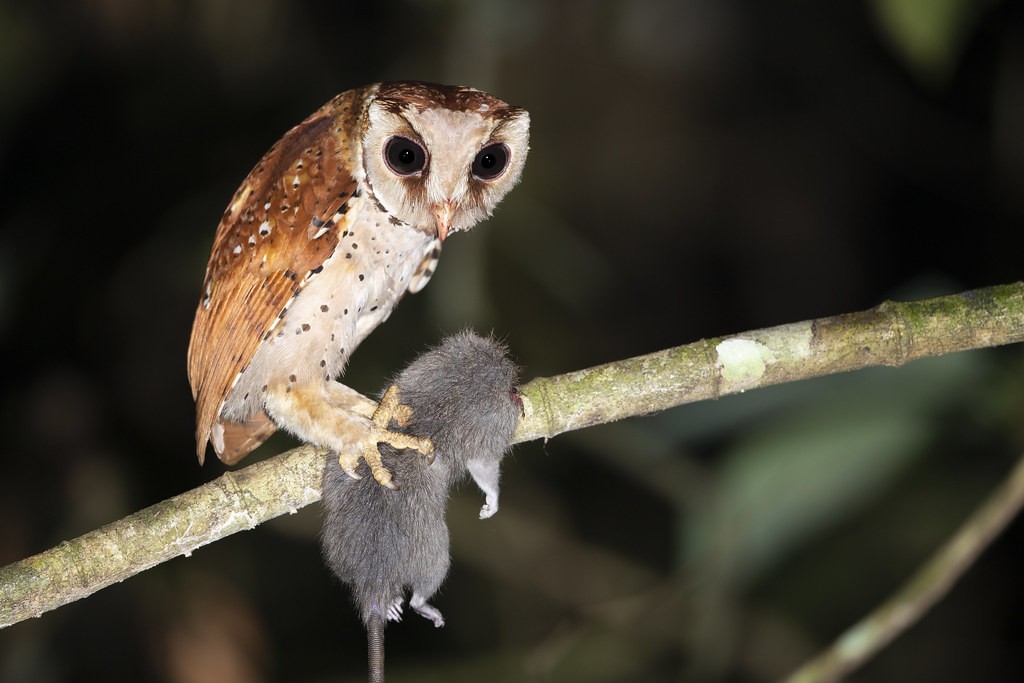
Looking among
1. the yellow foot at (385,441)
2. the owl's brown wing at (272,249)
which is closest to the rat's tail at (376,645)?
the yellow foot at (385,441)

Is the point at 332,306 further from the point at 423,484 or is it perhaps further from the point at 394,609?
the point at 394,609

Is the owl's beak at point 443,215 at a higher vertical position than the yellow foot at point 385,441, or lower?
higher

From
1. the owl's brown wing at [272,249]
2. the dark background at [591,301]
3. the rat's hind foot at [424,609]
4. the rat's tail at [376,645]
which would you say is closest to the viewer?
the rat's tail at [376,645]

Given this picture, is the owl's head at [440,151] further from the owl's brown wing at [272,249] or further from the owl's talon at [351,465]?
the owl's talon at [351,465]

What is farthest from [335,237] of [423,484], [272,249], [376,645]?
[376,645]

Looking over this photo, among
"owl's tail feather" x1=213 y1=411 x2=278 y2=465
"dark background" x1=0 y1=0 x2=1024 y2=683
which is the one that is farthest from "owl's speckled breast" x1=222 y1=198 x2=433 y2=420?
"dark background" x1=0 y1=0 x2=1024 y2=683

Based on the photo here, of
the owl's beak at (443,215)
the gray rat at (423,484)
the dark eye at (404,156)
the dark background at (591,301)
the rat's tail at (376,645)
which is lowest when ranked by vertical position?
the rat's tail at (376,645)

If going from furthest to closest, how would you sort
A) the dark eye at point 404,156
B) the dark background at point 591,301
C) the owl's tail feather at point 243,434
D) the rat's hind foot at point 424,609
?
Answer: the dark background at point 591,301 → the owl's tail feather at point 243,434 → the dark eye at point 404,156 → the rat's hind foot at point 424,609

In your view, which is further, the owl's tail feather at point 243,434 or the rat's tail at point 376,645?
the owl's tail feather at point 243,434
